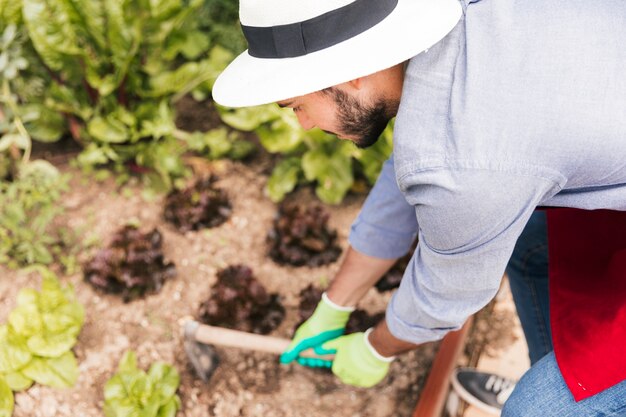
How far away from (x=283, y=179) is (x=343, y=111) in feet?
4.94

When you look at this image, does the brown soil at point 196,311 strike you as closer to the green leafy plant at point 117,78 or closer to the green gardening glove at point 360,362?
the green leafy plant at point 117,78

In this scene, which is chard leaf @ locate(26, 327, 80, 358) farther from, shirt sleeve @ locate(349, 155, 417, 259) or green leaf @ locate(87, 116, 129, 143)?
shirt sleeve @ locate(349, 155, 417, 259)

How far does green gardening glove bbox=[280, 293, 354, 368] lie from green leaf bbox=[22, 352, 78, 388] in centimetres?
77

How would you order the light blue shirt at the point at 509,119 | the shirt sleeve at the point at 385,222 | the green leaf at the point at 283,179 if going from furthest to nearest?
the green leaf at the point at 283,179 → the shirt sleeve at the point at 385,222 → the light blue shirt at the point at 509,119

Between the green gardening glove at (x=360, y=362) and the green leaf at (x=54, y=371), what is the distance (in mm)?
968

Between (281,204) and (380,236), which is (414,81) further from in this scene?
(281,204)

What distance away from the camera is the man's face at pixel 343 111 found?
1.44 metres

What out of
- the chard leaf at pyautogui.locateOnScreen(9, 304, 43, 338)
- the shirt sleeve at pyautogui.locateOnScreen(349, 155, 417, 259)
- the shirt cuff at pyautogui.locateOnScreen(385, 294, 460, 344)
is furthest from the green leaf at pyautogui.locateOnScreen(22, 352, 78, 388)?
the shirt cuff at pyautogui.locateOnScreen(385, 294, 460, 344)

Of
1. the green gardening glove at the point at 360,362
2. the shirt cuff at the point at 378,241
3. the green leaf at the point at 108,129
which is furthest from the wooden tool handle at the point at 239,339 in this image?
the green leaf at the point at 108,129

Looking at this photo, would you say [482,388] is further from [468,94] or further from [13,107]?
[13,107]

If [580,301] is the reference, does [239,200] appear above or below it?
below

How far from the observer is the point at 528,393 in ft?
5.41

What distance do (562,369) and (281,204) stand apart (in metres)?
1.61

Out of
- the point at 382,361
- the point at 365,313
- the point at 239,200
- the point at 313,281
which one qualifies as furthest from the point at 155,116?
the point at 382,361
